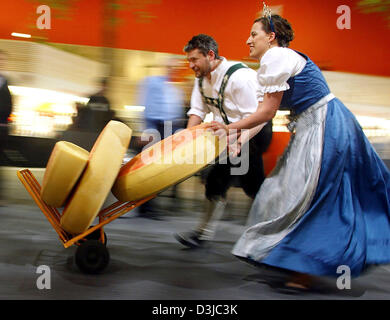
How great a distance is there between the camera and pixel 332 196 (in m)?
2.37

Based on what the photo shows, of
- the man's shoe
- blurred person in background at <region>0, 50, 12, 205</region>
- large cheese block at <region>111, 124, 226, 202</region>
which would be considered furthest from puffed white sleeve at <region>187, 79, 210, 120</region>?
blurred person in background at <region>0, 50, 12, 205</region>

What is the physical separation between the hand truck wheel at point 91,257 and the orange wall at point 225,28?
331cm

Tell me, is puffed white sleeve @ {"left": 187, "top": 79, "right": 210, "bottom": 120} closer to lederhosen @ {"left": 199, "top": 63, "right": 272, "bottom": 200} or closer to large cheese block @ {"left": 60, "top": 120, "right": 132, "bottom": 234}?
lederhosen @ {"left": 199, "top": 63, "right": 272, "bottom": 200}

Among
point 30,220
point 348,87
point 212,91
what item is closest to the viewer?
point 212,91

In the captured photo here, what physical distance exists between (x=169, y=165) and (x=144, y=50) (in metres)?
3.50

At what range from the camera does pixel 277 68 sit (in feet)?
7.55

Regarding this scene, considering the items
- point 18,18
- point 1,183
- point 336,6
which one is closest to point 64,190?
point 1,183

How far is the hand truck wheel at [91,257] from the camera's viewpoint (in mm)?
2537

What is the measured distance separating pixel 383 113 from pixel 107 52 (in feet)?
11.3

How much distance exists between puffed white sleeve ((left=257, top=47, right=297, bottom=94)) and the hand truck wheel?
3.80 feet

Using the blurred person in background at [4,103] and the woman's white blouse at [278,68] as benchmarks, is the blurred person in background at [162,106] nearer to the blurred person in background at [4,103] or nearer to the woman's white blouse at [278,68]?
the blurred person in background at [4,103]

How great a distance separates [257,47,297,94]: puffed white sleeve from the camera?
7.56ft

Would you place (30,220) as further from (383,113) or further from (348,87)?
(383,113)

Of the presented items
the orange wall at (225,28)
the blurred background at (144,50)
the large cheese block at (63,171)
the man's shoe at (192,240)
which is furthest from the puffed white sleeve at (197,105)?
the orange wall at (225,28)
